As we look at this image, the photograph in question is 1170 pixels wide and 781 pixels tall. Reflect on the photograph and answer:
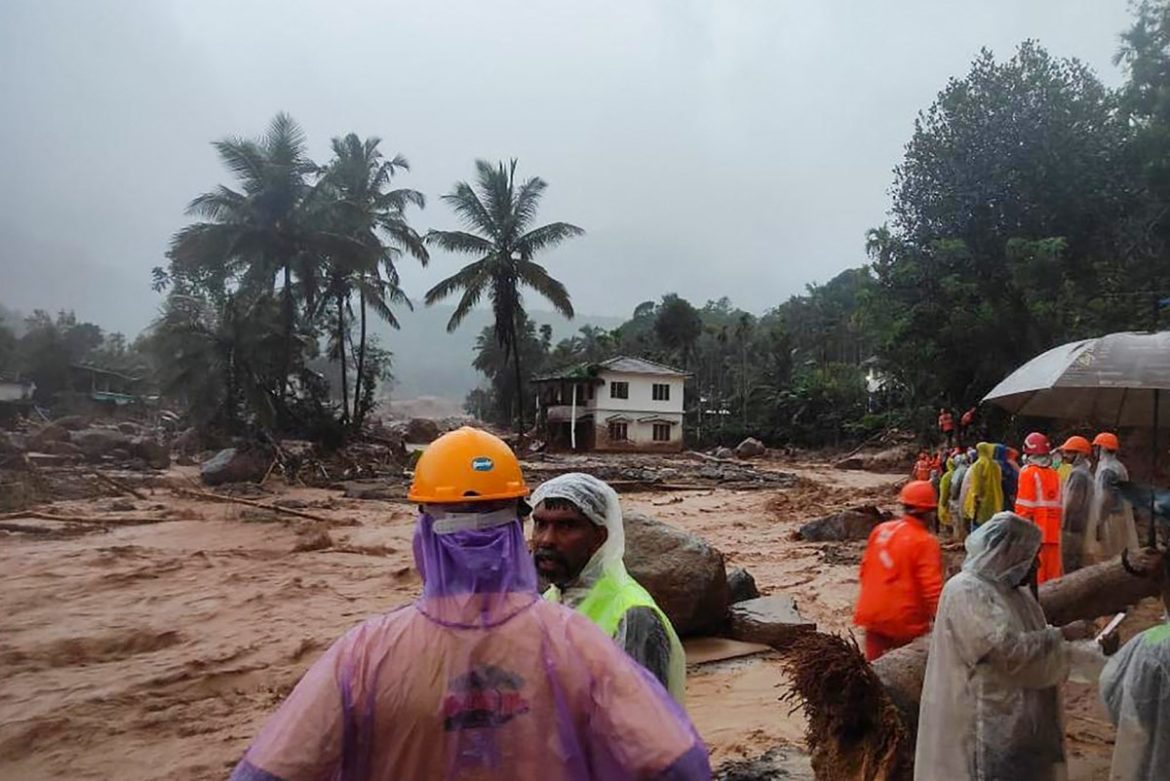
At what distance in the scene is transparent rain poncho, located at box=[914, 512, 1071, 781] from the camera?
9.07 feet

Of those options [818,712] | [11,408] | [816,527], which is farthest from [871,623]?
[11,408]

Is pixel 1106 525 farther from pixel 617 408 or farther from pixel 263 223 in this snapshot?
pixel 617 408

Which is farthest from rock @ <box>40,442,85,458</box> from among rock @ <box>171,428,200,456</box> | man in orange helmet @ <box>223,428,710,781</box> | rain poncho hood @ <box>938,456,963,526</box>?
man in orange helmet @ <box>223,428,710,781</box>

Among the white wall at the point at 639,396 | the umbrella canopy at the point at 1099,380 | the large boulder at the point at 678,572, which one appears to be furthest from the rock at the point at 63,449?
the umbrella canopy at the point at 1099,380

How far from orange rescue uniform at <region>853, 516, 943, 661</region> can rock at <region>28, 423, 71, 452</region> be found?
79.9 ft

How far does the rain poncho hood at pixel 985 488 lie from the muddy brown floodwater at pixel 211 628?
1.61 m

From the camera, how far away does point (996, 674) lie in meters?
2.78

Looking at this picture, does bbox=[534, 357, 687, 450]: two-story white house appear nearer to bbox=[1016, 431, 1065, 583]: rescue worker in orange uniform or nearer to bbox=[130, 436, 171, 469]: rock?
bbox=[130, 436, 171, 469]: rock

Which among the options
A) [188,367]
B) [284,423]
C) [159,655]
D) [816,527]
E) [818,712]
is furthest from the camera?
[284,423]

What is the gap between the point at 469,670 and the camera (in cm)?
136

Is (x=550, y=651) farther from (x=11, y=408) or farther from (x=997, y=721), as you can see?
(x=11, y=408)

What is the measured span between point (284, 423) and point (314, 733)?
28.1 metres

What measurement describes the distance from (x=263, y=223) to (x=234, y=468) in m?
9.80

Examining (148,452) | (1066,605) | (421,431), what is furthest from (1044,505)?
(421,431)
